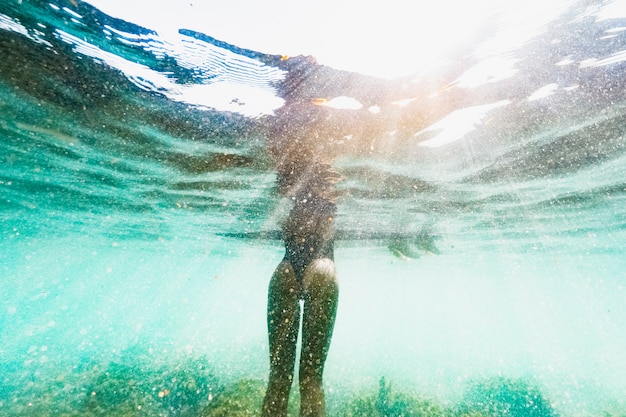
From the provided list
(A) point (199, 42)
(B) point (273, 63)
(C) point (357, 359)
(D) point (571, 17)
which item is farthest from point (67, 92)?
(C) point (357, 359)

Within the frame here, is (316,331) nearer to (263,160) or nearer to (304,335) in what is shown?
(304,335)

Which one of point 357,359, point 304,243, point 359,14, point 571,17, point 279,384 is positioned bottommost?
point 357,359

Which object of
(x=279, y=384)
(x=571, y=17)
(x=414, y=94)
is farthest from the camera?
(x=414, y=94)

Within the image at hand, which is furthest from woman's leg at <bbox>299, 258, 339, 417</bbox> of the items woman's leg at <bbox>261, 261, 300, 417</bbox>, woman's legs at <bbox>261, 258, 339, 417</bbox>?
woman's leg at <bbox>261, 261, 300, 417</bbox>

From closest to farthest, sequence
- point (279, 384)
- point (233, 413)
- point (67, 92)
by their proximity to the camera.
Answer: point (279, 384) < point (67, 92) < point (233, 413)

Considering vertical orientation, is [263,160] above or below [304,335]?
above

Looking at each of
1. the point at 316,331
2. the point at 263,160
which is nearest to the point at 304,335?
the point at 316,331

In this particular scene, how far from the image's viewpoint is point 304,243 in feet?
19.2

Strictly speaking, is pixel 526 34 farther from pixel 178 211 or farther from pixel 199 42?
pixel 178 211

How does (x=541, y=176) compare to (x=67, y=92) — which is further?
(x=541, y=176)

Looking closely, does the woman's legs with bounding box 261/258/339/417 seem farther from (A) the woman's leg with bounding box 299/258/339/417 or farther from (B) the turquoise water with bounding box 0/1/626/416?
(B) the turquoise water with bounding box 0/1/626/416

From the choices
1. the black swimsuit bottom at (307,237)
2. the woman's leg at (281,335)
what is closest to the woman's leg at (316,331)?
the woman's leg at (281,335)

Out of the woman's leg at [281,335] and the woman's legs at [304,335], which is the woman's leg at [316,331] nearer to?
the woman's legs at [304,335]

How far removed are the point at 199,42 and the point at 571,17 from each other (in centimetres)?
740
